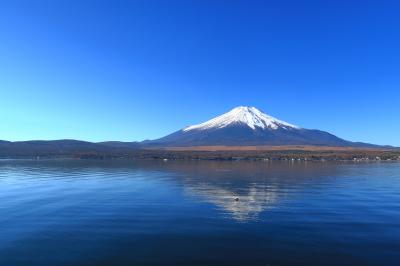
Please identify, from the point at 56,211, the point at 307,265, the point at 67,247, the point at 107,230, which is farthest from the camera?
the point at 56,211

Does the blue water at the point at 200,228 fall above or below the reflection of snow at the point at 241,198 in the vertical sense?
below

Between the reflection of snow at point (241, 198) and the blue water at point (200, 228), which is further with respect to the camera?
the reflection of snow at point (241, 198)

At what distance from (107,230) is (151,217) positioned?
205 inches

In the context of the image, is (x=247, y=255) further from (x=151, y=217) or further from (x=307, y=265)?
(x=151, y=217)

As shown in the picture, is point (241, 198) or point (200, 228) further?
point (241, 198)

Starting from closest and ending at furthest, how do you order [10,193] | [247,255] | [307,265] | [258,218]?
1. [307,265]
2. [247,255]
3. [258,218]
4. [10,193]

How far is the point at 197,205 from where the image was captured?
118 feet

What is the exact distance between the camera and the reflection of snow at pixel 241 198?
31.9 m

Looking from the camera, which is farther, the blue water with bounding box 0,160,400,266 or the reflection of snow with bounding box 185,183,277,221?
the reflection of snow with bounding box 185,183,277,221

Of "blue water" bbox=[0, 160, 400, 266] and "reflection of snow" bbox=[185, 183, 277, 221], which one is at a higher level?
"reflection of snow" bbox=[185, 183, 277, 221]

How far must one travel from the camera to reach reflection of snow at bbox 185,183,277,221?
31906mm

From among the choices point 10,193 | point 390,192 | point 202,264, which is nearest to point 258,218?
point 202,264

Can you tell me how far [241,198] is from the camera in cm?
3972

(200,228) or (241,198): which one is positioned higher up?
(241,198)
